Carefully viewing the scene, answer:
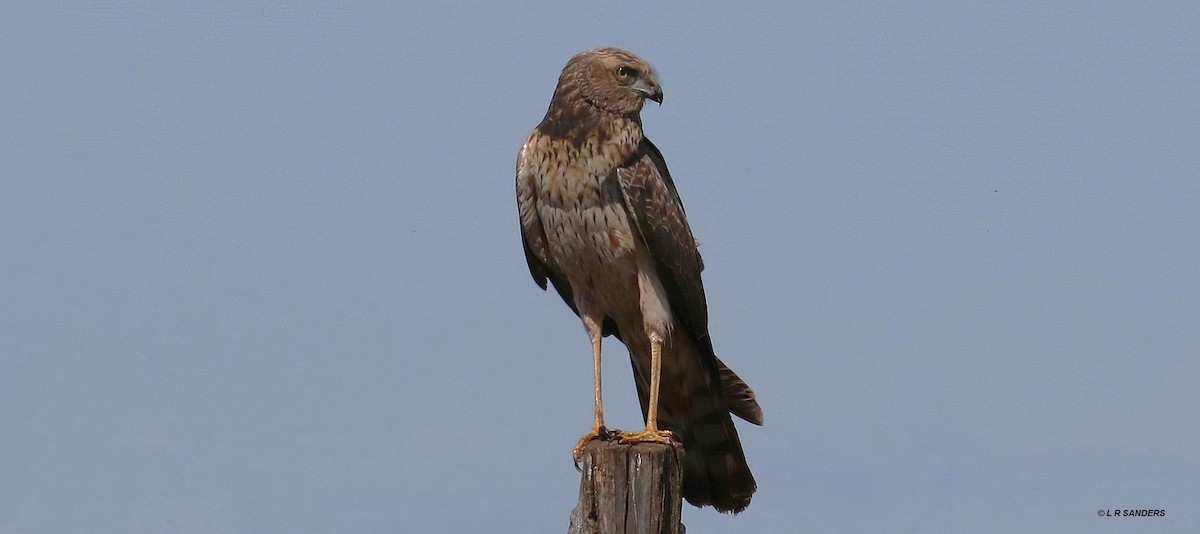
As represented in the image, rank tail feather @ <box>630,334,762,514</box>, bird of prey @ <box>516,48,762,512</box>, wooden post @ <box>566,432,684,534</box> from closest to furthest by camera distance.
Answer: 1. wooden post @ <box>566,432,684,534</box>
2. bird of prey @ <box>516,48,762,512</box>
3. tail feather @ <box>630,334,762,514</box>

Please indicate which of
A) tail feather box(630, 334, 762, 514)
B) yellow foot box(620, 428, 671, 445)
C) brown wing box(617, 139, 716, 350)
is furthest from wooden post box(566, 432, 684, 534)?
tail feather box(630, 334, 762, 514)

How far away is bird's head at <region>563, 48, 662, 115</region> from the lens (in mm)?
8391

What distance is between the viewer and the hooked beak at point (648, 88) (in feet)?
27.8

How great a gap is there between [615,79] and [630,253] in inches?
38.8

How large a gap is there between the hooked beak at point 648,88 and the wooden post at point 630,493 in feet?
7.64

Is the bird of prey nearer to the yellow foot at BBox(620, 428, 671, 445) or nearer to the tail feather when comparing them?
the tail feather

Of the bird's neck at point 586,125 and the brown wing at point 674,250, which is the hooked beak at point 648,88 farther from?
the brown wing at point 674,250

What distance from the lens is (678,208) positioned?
859 cm

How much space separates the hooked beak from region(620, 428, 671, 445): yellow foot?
1.97 m

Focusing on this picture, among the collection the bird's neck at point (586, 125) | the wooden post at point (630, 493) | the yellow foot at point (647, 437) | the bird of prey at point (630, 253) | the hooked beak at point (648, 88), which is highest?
the hooked beak at point (648, 88)

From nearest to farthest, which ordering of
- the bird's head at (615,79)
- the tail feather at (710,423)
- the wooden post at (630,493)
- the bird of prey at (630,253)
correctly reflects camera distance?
the wooden post at (630,493)
the bird of prey at (630,253)
the bird's head at (615,79)
the tail feather at (710,423)

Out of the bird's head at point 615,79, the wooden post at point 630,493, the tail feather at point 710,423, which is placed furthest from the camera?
the tail feather at point 710,423

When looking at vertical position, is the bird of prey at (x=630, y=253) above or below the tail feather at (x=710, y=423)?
above

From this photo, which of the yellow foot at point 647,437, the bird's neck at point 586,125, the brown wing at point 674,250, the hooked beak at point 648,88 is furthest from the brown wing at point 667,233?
the yellow foot at point 647,437
